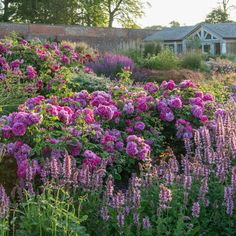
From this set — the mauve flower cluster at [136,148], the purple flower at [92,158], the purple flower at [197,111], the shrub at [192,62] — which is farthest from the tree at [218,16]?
the purple flower at [92,158]

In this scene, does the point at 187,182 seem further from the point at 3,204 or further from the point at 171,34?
the point at 171,34

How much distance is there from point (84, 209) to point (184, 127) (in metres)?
2.42

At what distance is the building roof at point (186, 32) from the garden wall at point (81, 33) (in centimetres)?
297

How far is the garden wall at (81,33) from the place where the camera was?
2947 centimetres

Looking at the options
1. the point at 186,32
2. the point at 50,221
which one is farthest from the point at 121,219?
the point at 186,32

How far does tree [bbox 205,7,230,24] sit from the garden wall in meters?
21.4

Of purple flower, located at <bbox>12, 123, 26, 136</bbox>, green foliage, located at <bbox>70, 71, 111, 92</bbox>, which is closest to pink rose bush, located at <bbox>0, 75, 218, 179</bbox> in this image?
purple flower, located at <bbox>12, 123, 26, 136</bbox>

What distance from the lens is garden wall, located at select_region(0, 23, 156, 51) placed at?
29.5 meters

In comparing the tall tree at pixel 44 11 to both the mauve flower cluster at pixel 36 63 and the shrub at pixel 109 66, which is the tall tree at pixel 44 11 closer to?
the shrub at pixel 109 66

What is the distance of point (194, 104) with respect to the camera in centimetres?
658

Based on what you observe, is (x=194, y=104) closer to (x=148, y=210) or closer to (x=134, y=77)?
(x=148, y=210)

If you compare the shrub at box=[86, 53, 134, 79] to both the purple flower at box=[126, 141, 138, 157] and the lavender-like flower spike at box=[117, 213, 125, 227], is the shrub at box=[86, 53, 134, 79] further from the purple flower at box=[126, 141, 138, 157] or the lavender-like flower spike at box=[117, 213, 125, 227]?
the lavender-like flower spike at box=[117, 213, 125, 227]

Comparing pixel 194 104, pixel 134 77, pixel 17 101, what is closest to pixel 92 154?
pixel 194 104

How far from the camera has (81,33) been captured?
3269 cm
